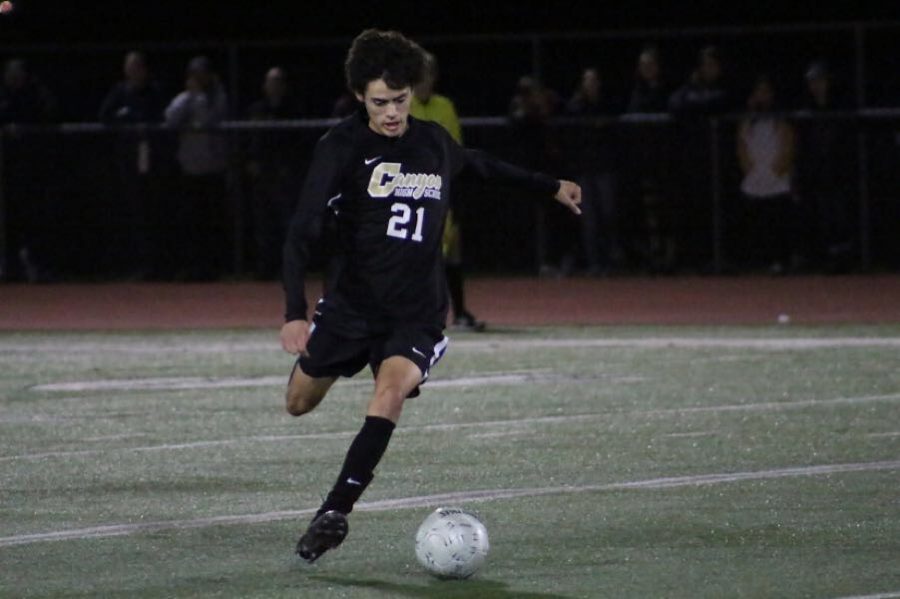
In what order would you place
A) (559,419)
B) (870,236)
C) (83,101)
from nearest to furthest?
(559,419)
(870,236)
(83,101)

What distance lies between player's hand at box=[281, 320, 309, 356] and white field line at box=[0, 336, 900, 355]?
28.7 feet

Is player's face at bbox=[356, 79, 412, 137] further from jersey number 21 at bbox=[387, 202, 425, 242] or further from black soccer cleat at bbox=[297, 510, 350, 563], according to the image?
black soccer cleat at bbox=[297, 510, 350, 563]

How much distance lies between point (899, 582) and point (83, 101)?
22.2 meters

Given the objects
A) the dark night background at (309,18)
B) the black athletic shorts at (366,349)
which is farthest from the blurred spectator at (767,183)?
the black athletic shorts at (366,349)

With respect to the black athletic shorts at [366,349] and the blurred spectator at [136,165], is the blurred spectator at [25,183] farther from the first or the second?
the black athletic shorts at [366,349]

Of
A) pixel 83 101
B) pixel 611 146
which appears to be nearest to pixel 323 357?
pixel 611 146

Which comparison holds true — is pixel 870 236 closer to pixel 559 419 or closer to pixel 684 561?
pixel 559 419

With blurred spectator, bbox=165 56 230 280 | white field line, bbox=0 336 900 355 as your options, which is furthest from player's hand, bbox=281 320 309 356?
blurred spectator, bbox=165 56 230 280

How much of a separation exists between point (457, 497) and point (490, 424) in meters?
2.72

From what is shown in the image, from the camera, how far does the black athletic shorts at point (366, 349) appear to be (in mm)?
8281

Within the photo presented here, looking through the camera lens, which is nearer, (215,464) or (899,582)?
(899,582)

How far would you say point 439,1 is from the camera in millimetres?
32438

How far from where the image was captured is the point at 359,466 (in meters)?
8.03

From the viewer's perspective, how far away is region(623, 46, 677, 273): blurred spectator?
22.7 meters
